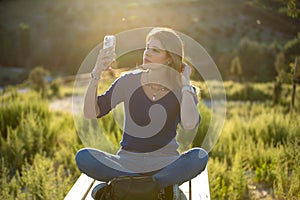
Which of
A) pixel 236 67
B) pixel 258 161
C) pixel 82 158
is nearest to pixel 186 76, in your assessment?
pixel 82 158

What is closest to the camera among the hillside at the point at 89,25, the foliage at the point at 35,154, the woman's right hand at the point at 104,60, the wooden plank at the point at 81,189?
the wooden plank at the point at 81,189

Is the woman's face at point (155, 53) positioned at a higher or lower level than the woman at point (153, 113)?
higher

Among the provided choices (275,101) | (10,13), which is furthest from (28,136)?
(10,13)

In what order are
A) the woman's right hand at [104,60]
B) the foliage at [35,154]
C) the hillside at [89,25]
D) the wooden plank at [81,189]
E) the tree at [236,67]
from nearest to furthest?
the wooden plank at [81,189] < the woman's right hand at [104,60] < the foliage at [35,154] < the tree at [236,67] < the hillside at [89,25]

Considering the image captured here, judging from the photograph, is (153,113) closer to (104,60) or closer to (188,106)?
(188,106)

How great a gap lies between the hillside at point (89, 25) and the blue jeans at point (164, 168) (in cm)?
2699

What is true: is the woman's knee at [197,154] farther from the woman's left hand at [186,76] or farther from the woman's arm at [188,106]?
the woman's left hand at [186,76]

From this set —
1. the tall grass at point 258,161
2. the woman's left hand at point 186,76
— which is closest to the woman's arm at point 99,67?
the woman's left hand at point 186,76

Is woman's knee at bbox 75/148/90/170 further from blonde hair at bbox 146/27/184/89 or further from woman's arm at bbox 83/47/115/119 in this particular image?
blonde hair at bbox 146/27/184/89

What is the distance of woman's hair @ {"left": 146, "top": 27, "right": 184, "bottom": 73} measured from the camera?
8.87 ft

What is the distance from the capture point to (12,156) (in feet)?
14.8

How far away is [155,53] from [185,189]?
2.89ft

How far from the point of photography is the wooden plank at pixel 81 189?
8.13ft

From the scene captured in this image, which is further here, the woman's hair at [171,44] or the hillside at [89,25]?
the hillside at [89,25]
